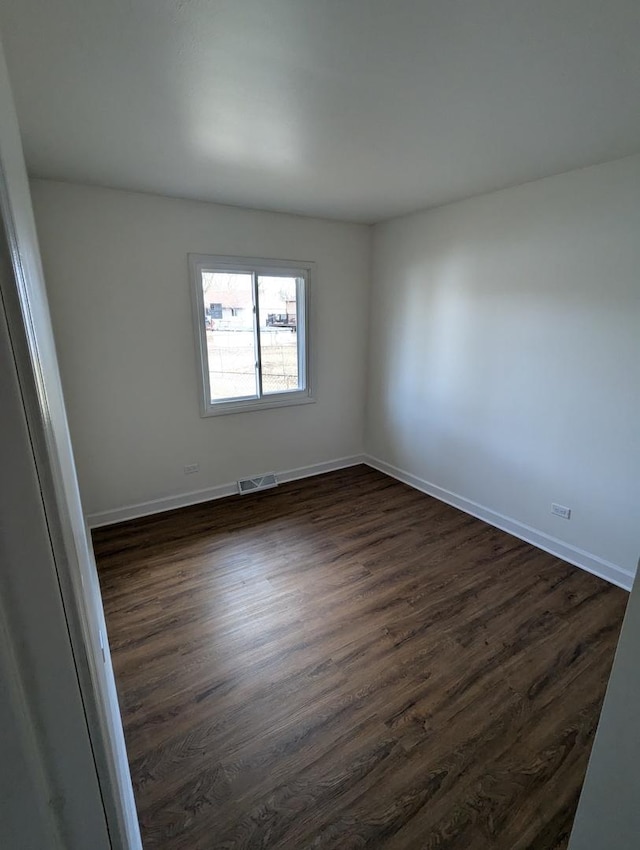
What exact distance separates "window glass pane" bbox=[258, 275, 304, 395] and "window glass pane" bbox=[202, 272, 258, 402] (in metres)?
0.13

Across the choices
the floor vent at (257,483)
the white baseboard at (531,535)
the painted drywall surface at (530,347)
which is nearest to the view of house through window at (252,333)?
the floor vent at (257,483)

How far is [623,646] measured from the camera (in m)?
0.75

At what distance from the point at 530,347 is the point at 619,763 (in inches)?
105

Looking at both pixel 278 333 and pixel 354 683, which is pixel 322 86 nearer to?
pixel 278 333

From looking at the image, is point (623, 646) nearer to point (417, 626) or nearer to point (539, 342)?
point (417, 626)

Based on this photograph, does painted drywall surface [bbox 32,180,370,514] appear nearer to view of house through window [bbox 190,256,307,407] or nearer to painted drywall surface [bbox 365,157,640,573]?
view of house through window [bbox 190,256,307,407]

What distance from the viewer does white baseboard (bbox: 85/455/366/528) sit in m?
3.31

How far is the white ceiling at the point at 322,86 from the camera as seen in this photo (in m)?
1.20

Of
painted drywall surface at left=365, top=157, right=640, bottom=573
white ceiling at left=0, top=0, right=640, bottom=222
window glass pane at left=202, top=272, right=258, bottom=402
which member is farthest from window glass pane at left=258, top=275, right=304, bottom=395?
white ceiling at left=0, top=0, right=640, bottom=222

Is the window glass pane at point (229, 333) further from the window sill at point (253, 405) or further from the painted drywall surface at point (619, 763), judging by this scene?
the painted drywall surface at point (619, 763)

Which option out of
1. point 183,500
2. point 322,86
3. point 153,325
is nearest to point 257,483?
point 183,500

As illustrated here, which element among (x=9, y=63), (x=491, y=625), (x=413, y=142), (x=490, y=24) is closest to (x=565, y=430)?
(x=491, y=625)

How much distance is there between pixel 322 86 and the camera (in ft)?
5.11

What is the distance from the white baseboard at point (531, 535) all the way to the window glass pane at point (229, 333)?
1972 millimetres
